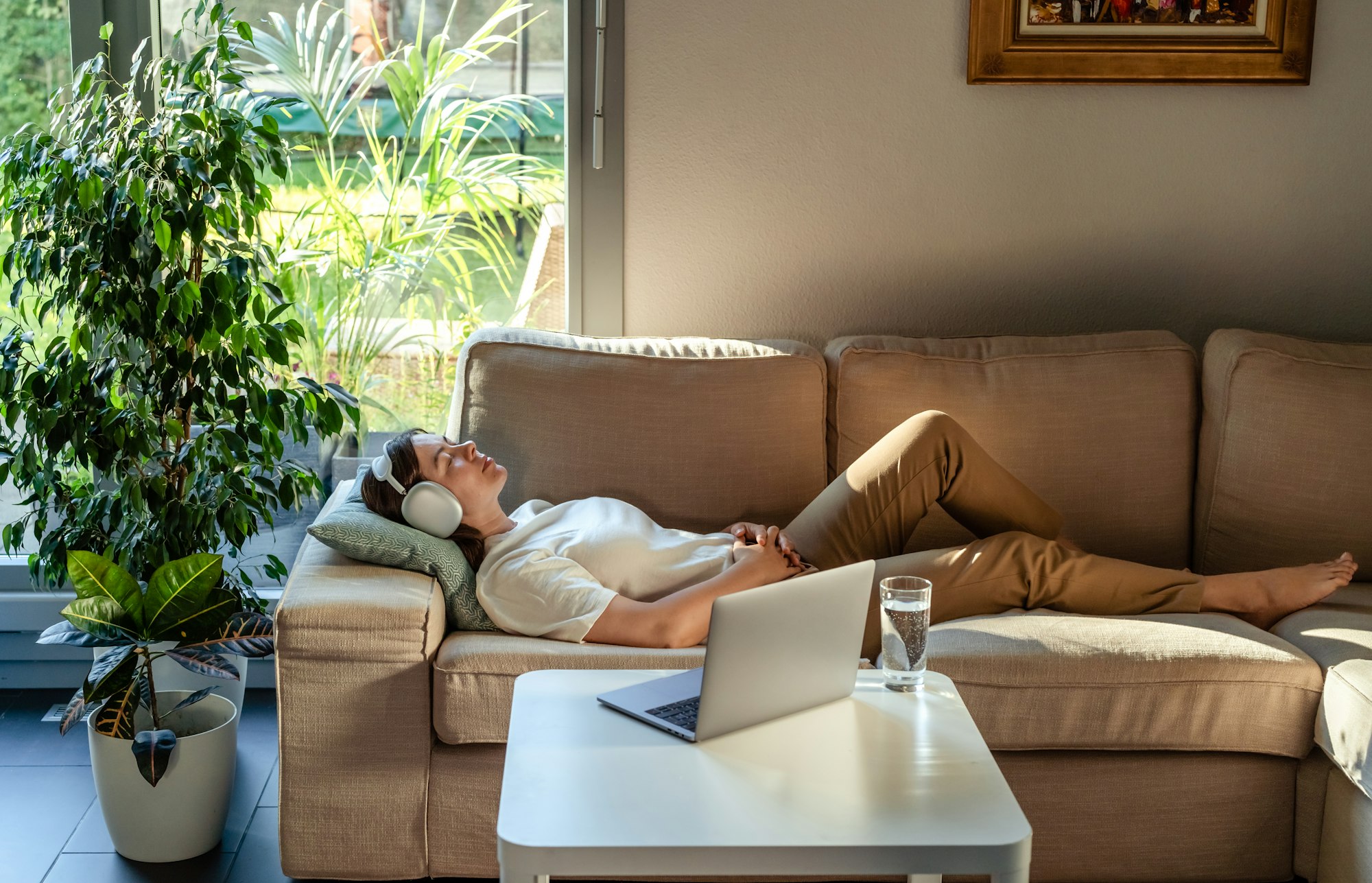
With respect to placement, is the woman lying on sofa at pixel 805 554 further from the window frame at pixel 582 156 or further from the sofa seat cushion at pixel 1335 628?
the window frame at pixel 582 156

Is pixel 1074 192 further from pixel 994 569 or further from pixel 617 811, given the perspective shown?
pixel 617 811

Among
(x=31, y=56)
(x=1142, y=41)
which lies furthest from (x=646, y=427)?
(x=31, y=56)

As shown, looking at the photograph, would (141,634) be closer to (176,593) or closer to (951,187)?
(176,593)

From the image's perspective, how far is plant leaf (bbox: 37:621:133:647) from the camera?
193 cm

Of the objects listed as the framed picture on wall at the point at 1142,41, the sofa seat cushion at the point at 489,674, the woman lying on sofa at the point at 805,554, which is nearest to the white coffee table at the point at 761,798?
the sofa seat cushion at the point at 489,674

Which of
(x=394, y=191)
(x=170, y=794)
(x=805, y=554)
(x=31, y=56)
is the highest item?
(x=31, y=56)

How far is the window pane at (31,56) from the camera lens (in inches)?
108

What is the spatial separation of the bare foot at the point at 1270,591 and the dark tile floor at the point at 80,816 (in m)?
1.78

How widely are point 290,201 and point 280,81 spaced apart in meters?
0.28

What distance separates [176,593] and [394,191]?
1.23 meters

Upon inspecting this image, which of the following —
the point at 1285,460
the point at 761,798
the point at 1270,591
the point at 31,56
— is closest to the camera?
the point at 761,798

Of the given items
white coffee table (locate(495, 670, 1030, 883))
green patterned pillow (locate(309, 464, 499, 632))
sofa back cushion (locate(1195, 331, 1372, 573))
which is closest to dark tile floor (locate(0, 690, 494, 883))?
green patterned pillow (locate(309, 464, 499, 632))

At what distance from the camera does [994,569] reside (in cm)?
218

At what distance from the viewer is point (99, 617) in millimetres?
1934
